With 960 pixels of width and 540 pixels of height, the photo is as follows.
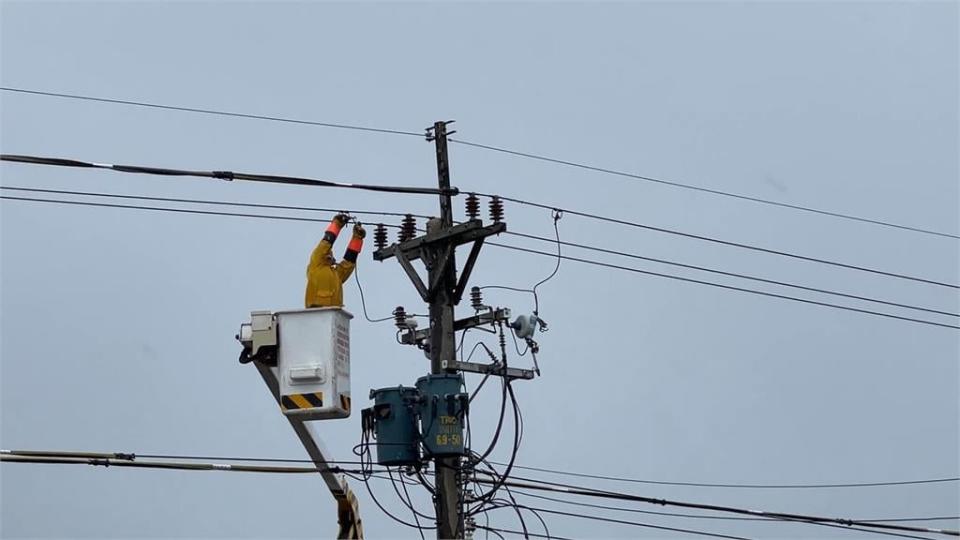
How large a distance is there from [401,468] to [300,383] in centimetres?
288

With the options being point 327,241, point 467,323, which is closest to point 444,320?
point 467,323

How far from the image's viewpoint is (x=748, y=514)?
65.2 feet

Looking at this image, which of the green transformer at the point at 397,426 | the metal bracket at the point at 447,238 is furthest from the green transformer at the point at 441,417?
the metal bracket at the point at 447,238

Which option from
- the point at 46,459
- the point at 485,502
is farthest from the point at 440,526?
the point at 46,459

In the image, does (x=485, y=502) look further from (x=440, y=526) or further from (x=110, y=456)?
(x=110, y=456)

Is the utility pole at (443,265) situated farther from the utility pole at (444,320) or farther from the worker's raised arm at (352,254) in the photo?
the worker's raised arm at (352,254)

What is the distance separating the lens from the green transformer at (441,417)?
16672 mm

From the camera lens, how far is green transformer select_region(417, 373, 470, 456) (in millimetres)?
16672

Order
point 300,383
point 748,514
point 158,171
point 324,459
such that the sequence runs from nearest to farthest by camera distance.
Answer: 1. point 158,171
2. point 300,383
3. point 324,459
4. point 748,514

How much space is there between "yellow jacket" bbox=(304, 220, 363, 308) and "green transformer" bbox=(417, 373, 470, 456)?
1935 mm

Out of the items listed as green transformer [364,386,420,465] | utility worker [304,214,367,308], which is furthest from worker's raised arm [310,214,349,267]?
green transformer [364,386,420,465]

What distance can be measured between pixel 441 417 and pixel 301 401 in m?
2.59

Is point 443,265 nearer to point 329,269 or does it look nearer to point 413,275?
point 413,275

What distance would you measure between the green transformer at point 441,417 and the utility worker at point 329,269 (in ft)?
6.38
